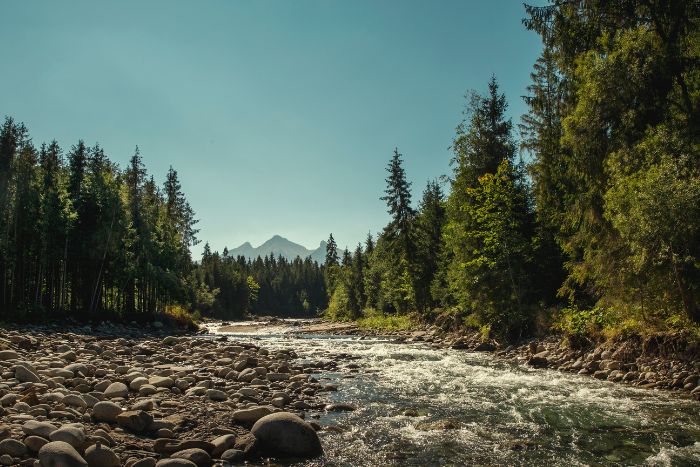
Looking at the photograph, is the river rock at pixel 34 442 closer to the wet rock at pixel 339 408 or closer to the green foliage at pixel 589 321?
the wet rock at pixel 339 408

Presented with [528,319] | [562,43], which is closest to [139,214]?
[528,319]

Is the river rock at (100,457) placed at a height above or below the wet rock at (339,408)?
above

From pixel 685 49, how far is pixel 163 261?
47795 millimetres

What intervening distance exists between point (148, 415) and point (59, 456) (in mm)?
2445

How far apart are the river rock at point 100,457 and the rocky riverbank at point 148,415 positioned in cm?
1

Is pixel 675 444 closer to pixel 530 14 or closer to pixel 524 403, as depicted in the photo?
pixel 524 403

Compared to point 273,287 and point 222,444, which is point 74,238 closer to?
point 222,444

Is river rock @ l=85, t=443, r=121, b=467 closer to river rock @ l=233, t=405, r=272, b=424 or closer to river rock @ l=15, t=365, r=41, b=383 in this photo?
river rock @ l=233, t=405, r=272, b=424

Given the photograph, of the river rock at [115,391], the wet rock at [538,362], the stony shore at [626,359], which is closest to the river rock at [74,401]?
the river rock at [115,391]

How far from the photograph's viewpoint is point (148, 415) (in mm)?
8234

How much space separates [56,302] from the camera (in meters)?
40.5

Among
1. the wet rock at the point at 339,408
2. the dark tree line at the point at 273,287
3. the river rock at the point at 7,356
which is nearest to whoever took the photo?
the wet rock at the point at 339,408

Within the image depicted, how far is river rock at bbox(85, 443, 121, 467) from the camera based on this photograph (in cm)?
616

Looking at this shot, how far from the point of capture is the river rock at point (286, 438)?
7469mm
